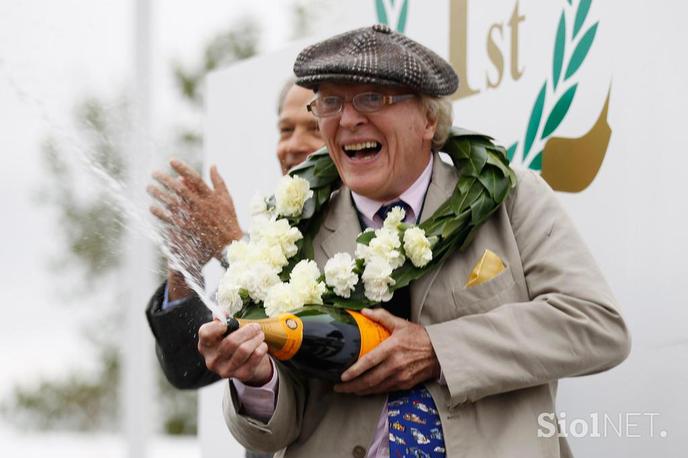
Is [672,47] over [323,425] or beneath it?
over

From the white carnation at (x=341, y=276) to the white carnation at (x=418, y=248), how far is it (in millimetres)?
150

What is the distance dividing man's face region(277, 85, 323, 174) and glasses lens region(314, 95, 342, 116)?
1033mm

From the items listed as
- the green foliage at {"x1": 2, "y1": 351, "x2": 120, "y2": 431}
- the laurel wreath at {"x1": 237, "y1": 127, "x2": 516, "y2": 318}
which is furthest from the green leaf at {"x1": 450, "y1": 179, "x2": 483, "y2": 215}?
the green foliage at {"x1": 2, "y1": 351, "x2": 120, "y2": 431}

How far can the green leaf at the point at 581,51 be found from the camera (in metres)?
3.71

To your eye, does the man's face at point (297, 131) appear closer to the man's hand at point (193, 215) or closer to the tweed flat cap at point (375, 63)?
the man's hand at point (193, 215)

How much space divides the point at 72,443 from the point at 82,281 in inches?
74.0

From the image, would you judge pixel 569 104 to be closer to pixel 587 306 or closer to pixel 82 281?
pixel 587 306

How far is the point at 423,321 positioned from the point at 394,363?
0.20 m

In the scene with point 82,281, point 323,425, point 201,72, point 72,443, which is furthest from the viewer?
point 201,72

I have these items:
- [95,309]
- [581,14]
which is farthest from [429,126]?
[95,309]

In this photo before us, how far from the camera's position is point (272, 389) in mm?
2980

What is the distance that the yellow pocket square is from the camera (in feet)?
9.79

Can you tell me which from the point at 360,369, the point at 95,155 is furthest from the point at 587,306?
the point at 95,155

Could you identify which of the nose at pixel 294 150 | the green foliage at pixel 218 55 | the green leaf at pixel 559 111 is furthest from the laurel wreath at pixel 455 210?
the green foliage at pixel 218 55
